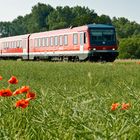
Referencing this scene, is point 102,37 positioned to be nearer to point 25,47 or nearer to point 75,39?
point 75,39

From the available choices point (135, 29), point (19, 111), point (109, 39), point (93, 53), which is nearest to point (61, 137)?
point (19, 111)

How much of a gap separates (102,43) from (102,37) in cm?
55

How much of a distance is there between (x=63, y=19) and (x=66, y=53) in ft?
395

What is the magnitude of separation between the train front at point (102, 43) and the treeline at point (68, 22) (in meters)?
50.9

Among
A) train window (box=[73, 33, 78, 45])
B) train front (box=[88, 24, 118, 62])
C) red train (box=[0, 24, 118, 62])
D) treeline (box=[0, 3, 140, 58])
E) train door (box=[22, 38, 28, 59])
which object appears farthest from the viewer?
treeline (box=[0, 3, 140, 58])

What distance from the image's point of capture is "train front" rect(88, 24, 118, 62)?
33.6m

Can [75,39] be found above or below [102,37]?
below

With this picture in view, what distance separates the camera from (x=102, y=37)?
35094 millimetres

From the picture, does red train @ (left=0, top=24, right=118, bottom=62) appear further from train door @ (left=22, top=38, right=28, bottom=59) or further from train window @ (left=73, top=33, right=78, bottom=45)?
train door @ (left=22, top=38, right=28, bottom=59)

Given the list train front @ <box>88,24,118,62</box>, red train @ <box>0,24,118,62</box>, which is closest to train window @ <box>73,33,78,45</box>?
red train @ <box>0,24,118,62</box>

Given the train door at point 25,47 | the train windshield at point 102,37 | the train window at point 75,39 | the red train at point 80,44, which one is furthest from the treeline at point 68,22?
the train window at point 75,39

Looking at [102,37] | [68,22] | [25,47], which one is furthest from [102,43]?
[68,22]

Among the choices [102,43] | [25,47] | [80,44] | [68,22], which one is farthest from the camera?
[68,22]

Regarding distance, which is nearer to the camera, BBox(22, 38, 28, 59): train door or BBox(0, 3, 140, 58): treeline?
BBox(22, 38, 28, 59): train door
